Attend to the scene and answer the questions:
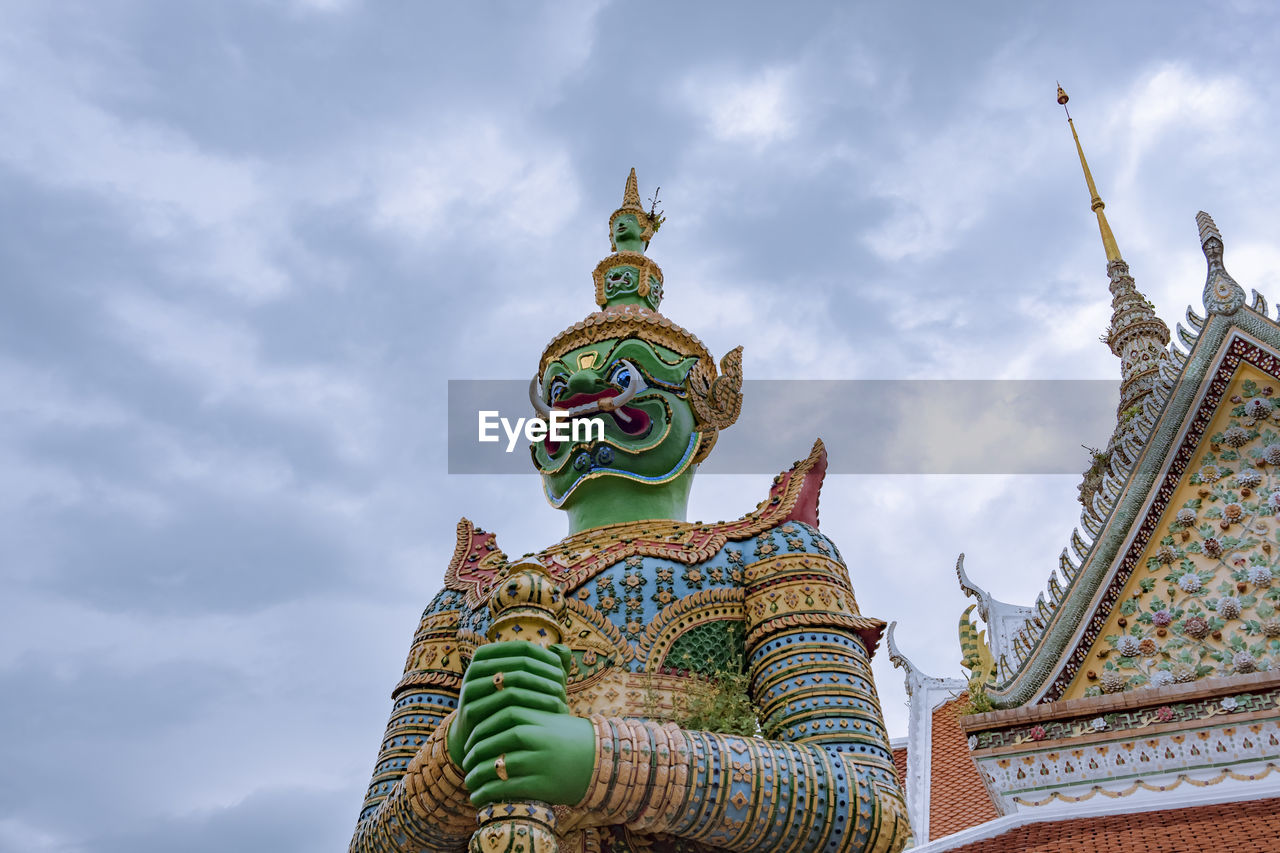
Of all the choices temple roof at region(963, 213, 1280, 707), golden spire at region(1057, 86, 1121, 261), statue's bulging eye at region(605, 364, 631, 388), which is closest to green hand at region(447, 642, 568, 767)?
statue's bulging eye at region(605, 364, 631, 388)

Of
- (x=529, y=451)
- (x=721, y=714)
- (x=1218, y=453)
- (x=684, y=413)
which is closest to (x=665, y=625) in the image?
(x=721, y=714)

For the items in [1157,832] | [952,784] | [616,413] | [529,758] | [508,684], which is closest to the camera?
[529,758]

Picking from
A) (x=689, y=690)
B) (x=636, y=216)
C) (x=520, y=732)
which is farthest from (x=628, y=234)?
(x=520, y=732)

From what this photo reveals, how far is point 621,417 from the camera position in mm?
5410

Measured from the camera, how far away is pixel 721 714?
425 cm

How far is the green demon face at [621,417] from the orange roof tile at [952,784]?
4.06 metres

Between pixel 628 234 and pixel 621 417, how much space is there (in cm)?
152

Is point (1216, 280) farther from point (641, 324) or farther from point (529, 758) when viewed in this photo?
point (529, 758)

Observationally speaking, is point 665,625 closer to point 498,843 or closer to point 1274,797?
point 498,843

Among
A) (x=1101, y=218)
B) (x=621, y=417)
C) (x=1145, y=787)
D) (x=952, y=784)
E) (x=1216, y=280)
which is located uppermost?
(x=1101, y=218)

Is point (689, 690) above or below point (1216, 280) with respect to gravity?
below

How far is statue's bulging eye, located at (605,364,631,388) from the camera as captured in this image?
541 cm

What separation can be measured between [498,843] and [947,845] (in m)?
3.23

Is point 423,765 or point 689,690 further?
point 689,690
